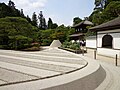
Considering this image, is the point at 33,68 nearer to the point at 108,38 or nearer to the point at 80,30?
the point at 108,38

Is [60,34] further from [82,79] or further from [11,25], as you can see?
[82,79]

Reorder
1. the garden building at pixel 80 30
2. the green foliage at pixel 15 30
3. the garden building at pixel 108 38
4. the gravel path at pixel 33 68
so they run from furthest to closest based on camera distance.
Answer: the garden building at pixel 80 30 < the green foliage at pixel 15 30 < the garden building at pixel 108 38 < the gravel path at pixel 33 68

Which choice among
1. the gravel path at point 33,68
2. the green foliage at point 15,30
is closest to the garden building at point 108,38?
the gravel path at point 33,68

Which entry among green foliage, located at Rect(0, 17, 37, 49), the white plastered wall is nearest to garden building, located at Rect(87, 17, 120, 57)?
the white plastered wall

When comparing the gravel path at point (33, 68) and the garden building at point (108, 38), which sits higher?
the garden building at point (108, 38)

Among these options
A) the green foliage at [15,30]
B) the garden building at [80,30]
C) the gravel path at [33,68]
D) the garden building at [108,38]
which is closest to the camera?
the gravel path at [33,68]

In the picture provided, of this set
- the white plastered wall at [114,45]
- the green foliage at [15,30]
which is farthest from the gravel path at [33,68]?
the green foliage at [15,30]

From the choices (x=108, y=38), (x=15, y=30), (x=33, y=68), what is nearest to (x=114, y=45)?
(x=108, y=38)

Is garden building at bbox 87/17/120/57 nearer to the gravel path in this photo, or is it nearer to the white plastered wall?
the white plastered wall

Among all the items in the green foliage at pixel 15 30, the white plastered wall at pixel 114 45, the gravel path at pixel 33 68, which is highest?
the green foliage at pixel 15 30

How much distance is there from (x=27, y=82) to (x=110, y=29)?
40.4 ft

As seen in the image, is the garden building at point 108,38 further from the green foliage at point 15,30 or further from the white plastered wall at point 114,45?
the green foliage at point 15,30

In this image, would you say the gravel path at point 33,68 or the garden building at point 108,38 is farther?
the garden building at point 108,38

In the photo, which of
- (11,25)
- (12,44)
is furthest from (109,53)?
(12,44)
